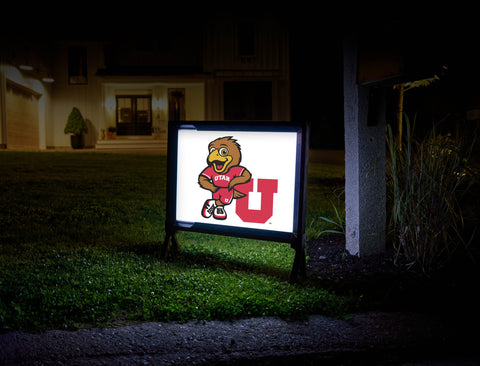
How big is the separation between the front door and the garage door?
424 cm

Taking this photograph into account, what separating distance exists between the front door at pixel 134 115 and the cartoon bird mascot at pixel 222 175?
19875 millimetres

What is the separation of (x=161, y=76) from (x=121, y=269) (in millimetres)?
19561

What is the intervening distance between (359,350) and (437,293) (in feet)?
3.52

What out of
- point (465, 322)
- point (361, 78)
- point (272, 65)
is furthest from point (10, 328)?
point (272, 65)

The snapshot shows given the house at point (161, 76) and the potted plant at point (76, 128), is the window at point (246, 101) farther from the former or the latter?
the potted plant at point (76, 128)

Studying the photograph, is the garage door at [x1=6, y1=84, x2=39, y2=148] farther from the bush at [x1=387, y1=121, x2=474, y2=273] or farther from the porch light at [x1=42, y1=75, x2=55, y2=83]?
the bush at [x1=387, y1=121, x2=474, y2=273]

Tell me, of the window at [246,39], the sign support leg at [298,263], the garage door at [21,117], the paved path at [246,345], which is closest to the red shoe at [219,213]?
the sign support leg at [298,263]

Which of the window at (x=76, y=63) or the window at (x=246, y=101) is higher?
the window at (x=76, y=63)

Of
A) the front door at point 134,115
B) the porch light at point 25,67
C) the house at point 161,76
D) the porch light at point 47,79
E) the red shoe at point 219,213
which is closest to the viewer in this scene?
the red shoe at point 219,213

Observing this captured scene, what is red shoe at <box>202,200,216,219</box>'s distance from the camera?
3895mm

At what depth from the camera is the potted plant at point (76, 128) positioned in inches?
819

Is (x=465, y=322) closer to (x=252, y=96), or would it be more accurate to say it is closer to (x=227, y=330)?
(x=227, y=330)

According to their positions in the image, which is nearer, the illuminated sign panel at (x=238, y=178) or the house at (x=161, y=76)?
the illuminated sign panel at (x=238, y=178)

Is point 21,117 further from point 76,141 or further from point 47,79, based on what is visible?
point 47,79
